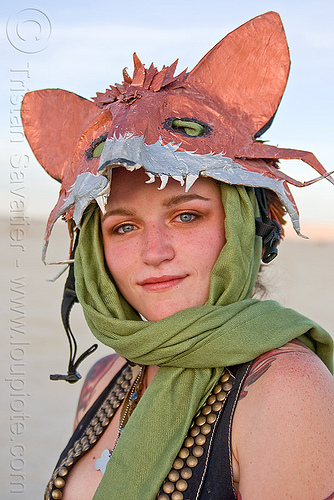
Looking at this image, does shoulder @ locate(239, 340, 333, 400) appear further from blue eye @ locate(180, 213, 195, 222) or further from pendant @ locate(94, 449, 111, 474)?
pendant @ locate(94, 449, 111, 474)

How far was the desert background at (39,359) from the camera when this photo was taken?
6.41m

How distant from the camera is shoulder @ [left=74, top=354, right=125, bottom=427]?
10.5 ft

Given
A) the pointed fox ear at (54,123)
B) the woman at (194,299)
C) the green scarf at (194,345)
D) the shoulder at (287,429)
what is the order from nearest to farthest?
the shoulder at (287,429), the woman at (194,299), the green scarf at (194,345), the pointed fox ear at (54,123)

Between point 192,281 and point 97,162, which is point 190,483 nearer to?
point 192,281

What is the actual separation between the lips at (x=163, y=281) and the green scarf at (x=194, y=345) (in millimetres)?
113

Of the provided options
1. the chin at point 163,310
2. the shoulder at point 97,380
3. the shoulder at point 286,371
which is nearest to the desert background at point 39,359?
the shoulder at point 97,380

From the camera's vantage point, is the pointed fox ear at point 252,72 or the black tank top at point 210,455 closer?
the black tank top at point 210,455

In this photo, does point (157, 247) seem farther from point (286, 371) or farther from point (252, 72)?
point (252, 72)

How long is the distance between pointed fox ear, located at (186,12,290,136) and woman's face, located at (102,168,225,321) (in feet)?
1.36

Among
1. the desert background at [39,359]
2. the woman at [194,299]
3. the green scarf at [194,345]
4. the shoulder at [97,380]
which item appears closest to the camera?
the woman at [194,299]

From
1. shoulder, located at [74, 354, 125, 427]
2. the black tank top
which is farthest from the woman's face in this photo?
shoulder, located at [74, 354, 125, 427]

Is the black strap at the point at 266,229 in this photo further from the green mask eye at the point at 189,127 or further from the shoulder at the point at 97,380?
the shoulder at the point at 97,380

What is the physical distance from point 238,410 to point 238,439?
0.32ft

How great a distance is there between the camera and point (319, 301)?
16.4m
